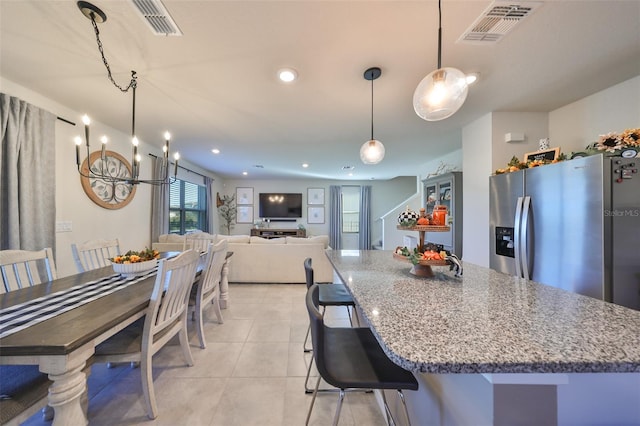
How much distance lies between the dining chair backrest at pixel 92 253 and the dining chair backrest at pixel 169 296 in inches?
46.2

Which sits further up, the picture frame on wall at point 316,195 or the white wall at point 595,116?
the white wall at point 595,116

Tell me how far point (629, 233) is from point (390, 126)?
231cm

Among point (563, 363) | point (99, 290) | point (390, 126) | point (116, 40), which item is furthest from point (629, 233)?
point (116, 40)

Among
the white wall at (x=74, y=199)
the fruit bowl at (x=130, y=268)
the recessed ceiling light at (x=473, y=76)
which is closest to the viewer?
the fruit bowl at (x=130, y=268)

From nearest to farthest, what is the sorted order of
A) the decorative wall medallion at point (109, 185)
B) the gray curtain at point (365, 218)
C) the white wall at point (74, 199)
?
the white wall at point (74, 199)
the decorative wall medallion at point (109, 185)
the gray curtain at point (365, 218)

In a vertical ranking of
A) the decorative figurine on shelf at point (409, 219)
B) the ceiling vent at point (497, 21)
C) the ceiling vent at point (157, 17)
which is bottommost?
the decorative figurine on shelf at point (409, 219)

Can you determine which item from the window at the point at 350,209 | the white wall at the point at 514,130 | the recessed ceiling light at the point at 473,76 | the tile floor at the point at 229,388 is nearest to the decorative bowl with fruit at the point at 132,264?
the tile floor at the point at 229,388

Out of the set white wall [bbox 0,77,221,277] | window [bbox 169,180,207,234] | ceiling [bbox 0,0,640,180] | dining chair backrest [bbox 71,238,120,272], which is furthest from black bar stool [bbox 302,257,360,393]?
window [bbox 169,180,207,234]

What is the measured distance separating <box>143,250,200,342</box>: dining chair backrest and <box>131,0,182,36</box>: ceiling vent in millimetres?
1399

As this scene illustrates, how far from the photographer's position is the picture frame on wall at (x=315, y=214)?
7820mm

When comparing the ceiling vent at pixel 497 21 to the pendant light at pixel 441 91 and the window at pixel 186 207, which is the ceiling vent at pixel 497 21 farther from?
the window at pixel 186 207

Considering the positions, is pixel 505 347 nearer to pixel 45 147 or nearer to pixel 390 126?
pixel 390 126

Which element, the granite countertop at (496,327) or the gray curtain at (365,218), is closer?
the granite countertop at (496,327)

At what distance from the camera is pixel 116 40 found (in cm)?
161
